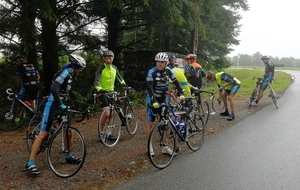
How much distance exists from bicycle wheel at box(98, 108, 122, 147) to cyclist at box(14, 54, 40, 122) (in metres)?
2.68

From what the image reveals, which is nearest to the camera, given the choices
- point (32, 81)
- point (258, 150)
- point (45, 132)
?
point (45, 132)

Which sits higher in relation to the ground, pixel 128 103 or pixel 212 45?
pixel 212 45

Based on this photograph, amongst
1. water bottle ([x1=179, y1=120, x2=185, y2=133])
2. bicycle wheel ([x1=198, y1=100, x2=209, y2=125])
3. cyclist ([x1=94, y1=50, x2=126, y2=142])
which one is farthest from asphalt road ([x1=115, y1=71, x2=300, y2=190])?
cyclist ([x1=94, y1=50, x2=126, y2=142])

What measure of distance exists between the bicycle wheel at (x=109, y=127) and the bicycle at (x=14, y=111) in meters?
2.20

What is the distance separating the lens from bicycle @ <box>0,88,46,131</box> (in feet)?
24.7

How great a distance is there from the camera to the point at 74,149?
16.3ft

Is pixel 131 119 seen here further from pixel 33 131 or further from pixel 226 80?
pixel 226 80

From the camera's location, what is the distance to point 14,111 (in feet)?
25.3

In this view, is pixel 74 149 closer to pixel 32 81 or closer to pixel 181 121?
pixel 181 121

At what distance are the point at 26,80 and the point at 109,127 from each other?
3163 millimetres

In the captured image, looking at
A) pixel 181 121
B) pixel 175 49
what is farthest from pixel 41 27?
pixel 175 49

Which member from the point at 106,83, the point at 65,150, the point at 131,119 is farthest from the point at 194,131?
the point at 65,150

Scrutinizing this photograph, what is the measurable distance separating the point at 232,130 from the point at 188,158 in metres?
2.94

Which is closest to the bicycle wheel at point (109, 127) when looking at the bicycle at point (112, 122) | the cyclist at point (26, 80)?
the bicycle at point (112, 122)
